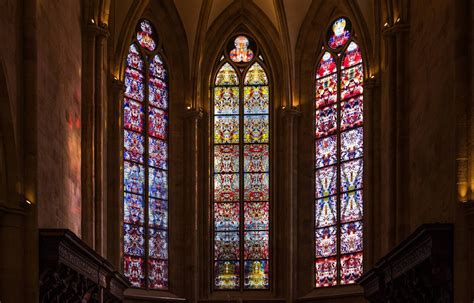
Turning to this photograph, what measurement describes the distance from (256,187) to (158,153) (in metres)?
2.86

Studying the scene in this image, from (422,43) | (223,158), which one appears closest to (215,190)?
(223,158)

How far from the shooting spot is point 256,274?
1205 inches

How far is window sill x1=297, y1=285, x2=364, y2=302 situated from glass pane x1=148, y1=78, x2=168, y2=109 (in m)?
6.37

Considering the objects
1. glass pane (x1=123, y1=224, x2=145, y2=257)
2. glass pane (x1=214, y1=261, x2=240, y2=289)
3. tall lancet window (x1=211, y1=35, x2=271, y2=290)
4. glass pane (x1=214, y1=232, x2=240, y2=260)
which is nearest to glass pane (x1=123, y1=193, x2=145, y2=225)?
glass pane (x1=123, y1=224, x2=145, y2=257)

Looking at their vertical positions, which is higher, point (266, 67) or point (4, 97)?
point (266, 67)

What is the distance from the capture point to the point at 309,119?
101ft

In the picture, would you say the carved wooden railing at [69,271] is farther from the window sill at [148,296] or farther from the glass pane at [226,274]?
the glass pane at [226,274]

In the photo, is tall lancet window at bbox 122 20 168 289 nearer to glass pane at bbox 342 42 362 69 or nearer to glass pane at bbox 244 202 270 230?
glass pane at bbox 244 202 270 230

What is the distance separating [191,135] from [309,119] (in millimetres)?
3186

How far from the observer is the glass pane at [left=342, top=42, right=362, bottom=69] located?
1180 inches

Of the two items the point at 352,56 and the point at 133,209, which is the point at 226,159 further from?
the point at 352,56

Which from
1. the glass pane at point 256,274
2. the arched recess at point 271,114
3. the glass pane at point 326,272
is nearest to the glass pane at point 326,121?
the arched recess at point 271,114

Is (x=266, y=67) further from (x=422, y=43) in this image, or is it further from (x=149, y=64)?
(x=422, y=43)

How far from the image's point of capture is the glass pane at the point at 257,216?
101 ft
